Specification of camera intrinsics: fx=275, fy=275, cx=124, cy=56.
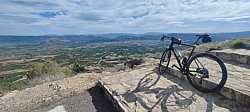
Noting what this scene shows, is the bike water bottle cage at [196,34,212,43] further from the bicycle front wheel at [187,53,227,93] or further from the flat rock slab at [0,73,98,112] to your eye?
the flat rock slab at [0,73,98,112]

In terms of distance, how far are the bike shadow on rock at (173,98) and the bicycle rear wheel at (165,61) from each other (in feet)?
1.62

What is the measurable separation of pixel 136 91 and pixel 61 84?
292cm

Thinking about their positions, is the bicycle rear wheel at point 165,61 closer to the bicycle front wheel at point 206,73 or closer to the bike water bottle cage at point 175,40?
the bike water bottle cage at point 175,40

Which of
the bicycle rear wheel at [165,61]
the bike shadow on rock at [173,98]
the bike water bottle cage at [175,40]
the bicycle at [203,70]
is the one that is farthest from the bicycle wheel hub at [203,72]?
the bicycle rear wheel at [165,61]

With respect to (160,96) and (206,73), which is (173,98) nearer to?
(160,96)

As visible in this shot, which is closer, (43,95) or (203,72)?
(203,72)

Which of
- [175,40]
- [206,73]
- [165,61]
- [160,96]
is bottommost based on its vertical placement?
[160,96]

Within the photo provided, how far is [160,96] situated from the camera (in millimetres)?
5125

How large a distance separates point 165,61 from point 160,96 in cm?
198

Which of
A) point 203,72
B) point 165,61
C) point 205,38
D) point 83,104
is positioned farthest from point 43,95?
point 205,38

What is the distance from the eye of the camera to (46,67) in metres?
12.3

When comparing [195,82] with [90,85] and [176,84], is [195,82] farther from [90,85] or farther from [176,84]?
[90,85]

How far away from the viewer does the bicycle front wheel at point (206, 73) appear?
4.74 meters

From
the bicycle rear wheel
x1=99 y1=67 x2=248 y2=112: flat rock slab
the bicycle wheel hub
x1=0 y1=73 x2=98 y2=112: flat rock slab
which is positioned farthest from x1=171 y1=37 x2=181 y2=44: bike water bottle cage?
x1=0 y1=73 x2=98 y2=112: flat rock slab
